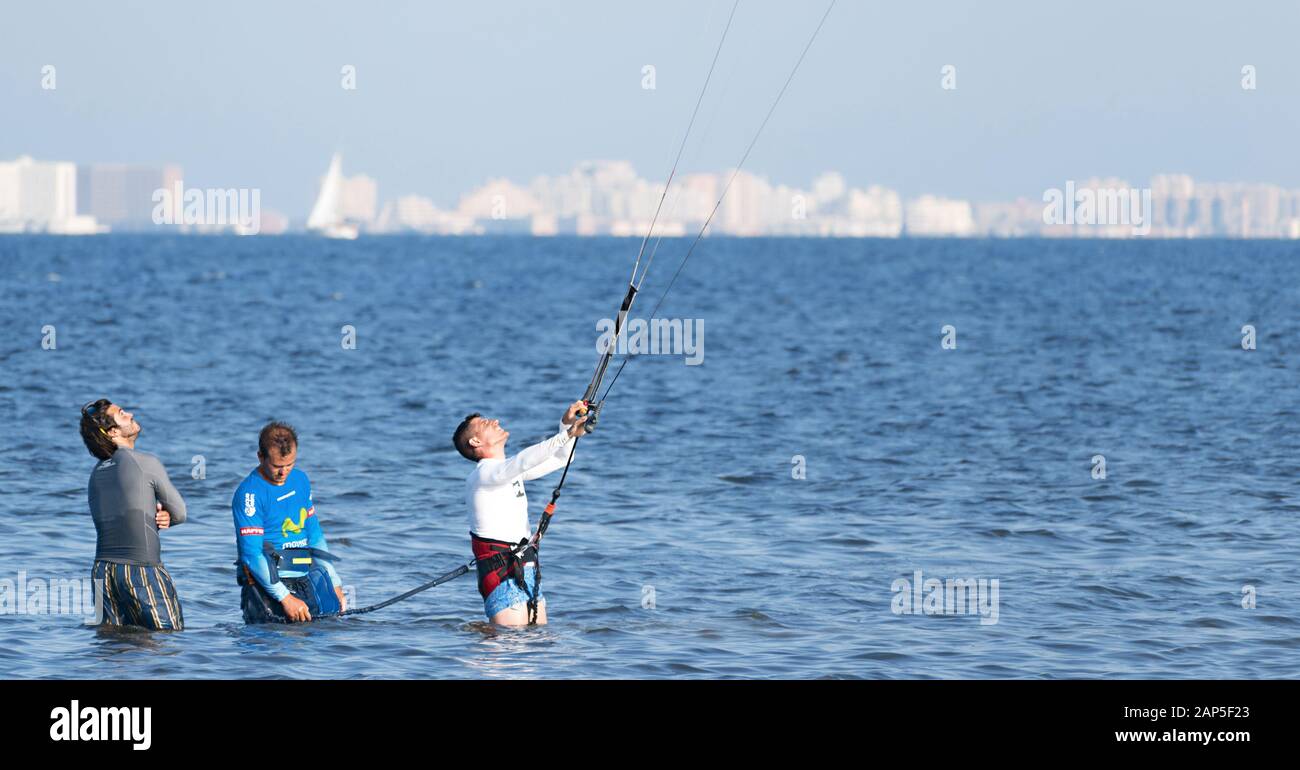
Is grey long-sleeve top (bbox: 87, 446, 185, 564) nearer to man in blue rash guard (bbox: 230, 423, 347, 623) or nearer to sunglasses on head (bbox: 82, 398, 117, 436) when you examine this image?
sunglasses on head (bbox: 82, 398, 117, 436)

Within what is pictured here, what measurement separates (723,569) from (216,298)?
193ft

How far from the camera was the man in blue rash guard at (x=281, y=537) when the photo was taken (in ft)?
34.8

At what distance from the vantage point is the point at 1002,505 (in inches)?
752

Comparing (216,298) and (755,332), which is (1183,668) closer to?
(755,332)

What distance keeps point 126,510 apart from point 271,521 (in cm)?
93

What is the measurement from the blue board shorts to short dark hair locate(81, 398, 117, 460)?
281cm

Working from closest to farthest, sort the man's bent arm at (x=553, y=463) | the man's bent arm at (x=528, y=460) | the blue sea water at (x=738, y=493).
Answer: the man's bent arm at (x=528, y=460)
the man's bent arm at (x=553, y=463)
the blue sea water at (x=738, y=493)

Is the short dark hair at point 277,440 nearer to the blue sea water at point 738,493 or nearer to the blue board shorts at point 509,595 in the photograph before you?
the blue sea water at point 738,493

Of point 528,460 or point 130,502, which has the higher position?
point 528,460

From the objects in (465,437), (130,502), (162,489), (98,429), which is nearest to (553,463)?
(465,437)

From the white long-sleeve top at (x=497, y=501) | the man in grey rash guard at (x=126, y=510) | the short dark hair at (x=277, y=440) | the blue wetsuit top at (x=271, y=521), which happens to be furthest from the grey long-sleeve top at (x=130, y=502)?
the white long-sleeve top at (x=497, y=501)

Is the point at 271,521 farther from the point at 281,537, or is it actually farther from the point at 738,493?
the point at 738,493

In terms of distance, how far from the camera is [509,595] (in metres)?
11.5
